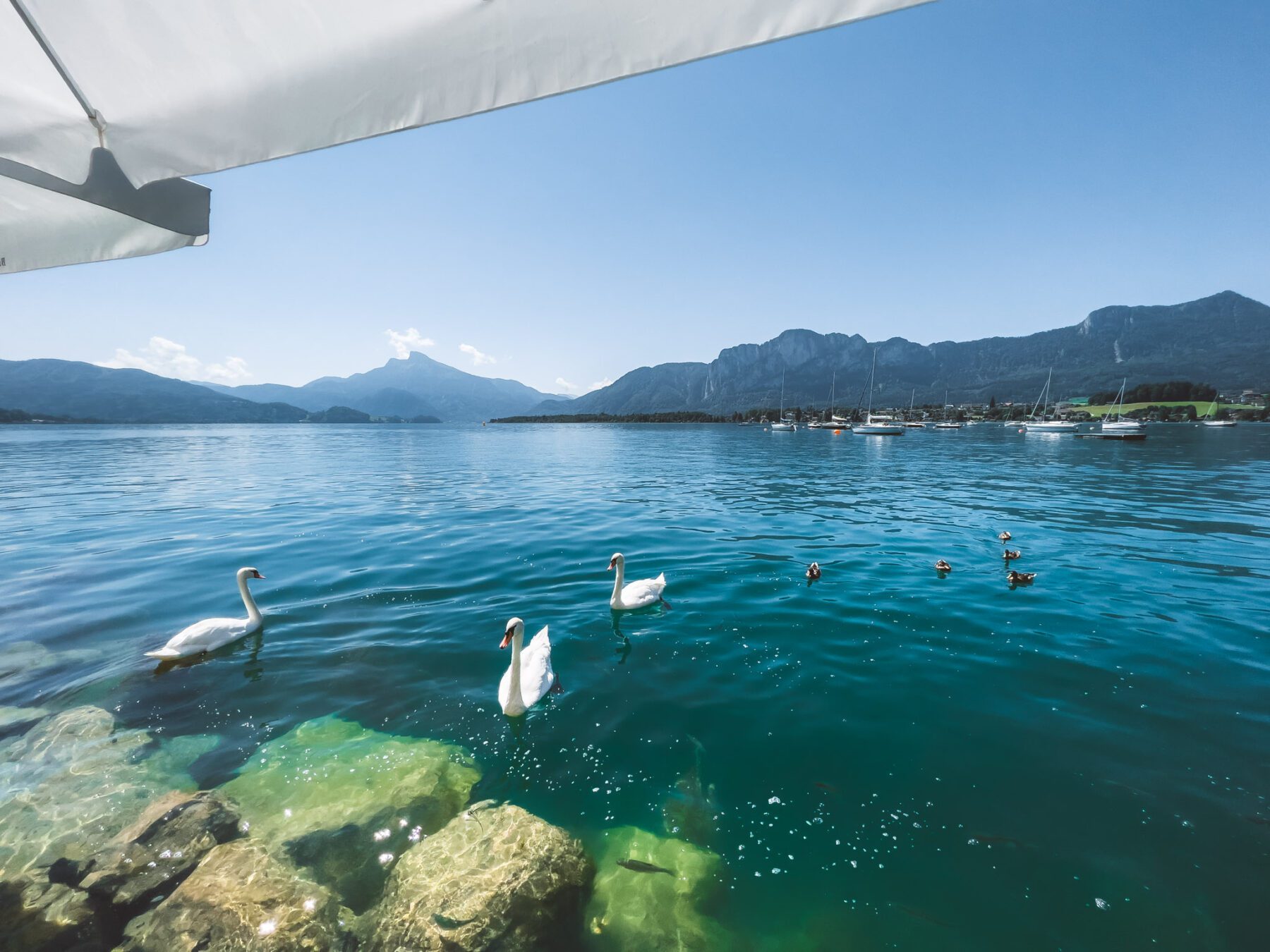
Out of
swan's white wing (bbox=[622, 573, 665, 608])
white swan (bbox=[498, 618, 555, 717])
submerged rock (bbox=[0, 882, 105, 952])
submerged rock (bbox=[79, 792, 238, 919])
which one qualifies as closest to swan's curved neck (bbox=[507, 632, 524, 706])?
white swan (bbox=[498, 618, 555, 717])

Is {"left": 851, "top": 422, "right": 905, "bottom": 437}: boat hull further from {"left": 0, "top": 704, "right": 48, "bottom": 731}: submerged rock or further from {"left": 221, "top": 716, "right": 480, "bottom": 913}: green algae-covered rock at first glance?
{"left": 0, "top": 704, "right": 48, "bottom": 731}: submerged rock

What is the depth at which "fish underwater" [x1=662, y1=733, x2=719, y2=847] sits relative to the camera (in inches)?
202

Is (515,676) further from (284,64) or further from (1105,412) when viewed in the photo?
(1105,412)

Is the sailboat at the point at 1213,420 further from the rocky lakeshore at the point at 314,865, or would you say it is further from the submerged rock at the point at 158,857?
the submerged rock at the point at 158,857

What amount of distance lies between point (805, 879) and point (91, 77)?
24.9ft

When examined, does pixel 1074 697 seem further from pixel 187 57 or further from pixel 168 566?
pixel 168 566

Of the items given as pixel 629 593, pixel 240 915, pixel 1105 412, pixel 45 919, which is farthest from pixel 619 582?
pixel 1105 412

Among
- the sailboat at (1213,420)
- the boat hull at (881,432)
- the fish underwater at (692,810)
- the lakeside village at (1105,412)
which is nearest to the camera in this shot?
the fish underwater at (692,810)

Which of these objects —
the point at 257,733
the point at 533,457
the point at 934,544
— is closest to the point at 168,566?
the point at 257,733

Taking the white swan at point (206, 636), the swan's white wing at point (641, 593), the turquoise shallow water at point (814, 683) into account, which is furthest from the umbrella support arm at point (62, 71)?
the swan's white wing at point (641, 593)

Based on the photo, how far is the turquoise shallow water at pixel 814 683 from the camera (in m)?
4.54

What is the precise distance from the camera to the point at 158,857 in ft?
15.5

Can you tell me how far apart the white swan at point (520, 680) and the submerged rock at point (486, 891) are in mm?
2057

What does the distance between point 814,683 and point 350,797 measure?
21.1ft
